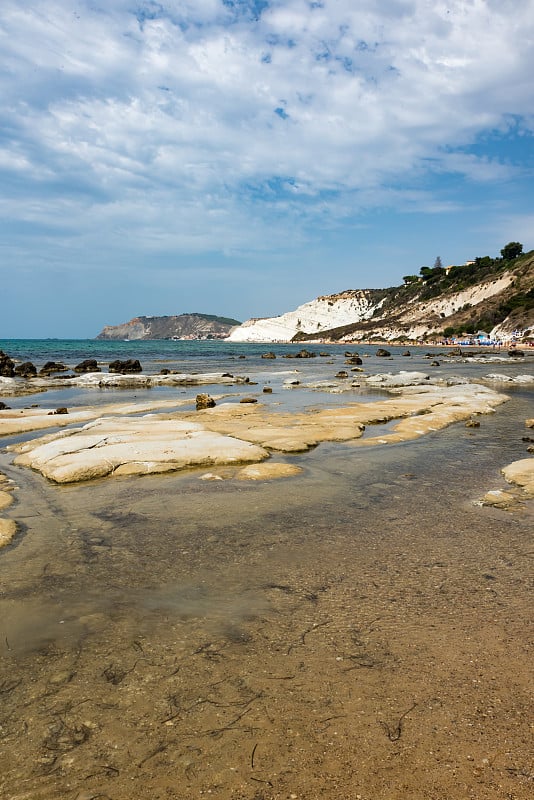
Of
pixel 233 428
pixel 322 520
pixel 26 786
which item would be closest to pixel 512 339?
pixel 233 428

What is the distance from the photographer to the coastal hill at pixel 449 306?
369 feet

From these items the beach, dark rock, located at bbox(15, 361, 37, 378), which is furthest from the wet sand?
dark rock, located at bbox(15, 361, 37, 378)

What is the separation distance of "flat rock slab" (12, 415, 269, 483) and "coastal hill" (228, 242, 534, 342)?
101 meters

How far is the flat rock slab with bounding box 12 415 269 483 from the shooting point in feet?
41.1

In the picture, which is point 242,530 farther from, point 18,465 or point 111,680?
point 18,465

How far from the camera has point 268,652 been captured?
520 centimetres

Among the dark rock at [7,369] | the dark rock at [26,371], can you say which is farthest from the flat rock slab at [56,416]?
the dark rock at [7,369]

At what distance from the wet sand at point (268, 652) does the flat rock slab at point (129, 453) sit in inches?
98.5

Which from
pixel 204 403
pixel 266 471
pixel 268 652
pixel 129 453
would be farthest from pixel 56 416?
pixel 268 652

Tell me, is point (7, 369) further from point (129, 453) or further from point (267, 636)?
point (267, 636)

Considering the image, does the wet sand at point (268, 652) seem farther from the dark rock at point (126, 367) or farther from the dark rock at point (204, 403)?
the dark rock at point (126, 367)

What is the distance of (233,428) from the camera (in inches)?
706

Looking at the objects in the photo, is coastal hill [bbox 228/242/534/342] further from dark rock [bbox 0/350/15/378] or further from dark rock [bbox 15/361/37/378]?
dark rock [bbox 0/350/15/378]

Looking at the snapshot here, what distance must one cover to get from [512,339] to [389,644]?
108 m
